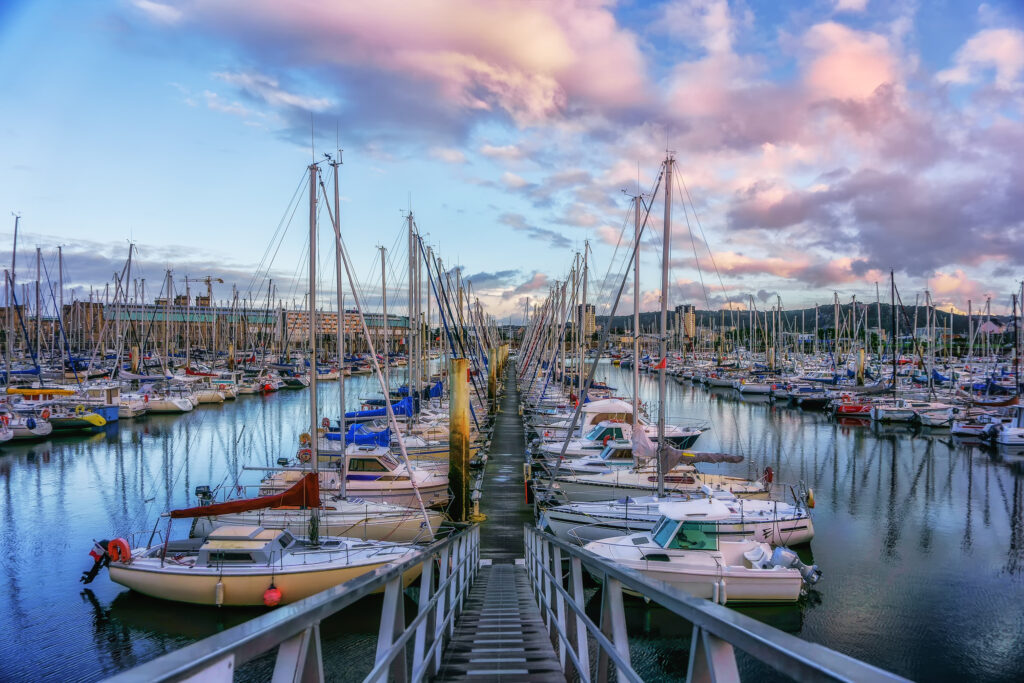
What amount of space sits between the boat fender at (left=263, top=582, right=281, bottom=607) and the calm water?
0.80m

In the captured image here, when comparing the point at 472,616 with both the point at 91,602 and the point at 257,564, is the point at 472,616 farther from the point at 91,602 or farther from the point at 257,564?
the point at 91,602

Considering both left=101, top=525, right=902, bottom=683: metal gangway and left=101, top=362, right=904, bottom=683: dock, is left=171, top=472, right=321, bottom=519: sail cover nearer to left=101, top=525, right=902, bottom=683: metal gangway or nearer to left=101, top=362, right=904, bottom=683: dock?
left=101, top=362, right=904, bottom=683: dock

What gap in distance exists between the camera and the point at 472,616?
8.44 meters

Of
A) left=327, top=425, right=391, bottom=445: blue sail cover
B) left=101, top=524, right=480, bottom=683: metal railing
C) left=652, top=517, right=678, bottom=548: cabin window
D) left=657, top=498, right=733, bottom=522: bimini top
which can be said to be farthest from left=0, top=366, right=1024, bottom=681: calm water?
left=101, top=524, right=480, bottom=683: metal railing

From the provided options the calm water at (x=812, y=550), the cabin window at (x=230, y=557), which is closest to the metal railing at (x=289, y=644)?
the calm water at (x=812, y=550)

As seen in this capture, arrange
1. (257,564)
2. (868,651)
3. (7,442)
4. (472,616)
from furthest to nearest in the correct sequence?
1. (7,442)
2. (257,564)
3. (868,651)
4. (472,616)

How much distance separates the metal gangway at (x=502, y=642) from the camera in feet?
5.17

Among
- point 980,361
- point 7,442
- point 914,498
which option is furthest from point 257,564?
point 980,361

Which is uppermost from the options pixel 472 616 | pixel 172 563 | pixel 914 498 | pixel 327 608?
pixel 327 608

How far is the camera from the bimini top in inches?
588

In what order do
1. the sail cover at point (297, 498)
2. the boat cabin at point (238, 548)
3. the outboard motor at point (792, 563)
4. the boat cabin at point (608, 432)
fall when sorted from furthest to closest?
the boat cabin at point (608, 432), the sail cover at point (297, 498), the outboard motor at point (792, 563), the boat cabin at point (238, 548)

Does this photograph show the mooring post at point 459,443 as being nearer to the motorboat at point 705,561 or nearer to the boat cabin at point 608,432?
the motorboat at point 705,561

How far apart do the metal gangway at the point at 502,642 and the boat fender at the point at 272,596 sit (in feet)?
24.7

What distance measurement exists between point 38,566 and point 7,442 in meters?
23.9
